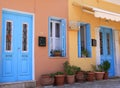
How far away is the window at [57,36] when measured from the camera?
11.7 metres

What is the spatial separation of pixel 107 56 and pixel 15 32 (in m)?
6.85

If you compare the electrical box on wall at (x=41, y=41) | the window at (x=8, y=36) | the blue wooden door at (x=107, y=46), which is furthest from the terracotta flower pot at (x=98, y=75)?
the window at (x=8, y=36)

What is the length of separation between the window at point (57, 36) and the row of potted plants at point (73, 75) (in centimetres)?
77

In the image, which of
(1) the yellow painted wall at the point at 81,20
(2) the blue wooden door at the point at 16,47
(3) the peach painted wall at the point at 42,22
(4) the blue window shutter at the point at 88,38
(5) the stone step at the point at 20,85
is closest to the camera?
(5) the stone step at the point at 20,85

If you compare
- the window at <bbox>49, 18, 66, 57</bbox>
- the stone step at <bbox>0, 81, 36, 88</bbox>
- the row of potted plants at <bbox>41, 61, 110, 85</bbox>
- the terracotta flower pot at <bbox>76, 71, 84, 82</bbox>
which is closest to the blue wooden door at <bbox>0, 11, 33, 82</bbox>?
the stone step at <bbox>0, 81, 36, 88</bbox>

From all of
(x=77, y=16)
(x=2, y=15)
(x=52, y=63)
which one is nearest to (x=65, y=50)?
(x=52, y=63)

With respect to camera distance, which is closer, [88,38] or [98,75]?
[98,75]

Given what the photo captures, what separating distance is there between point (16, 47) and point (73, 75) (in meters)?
3.05

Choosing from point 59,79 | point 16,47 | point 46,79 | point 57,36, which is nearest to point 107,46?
point 57,36

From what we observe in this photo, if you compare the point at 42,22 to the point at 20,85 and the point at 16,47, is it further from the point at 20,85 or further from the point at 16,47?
the point at 20,85

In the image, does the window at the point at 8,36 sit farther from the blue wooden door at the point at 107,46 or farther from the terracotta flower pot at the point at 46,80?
the blue wooden door at the point at 107,46

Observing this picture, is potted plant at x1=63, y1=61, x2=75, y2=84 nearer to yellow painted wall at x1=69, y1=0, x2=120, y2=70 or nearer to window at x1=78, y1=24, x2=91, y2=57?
yellow painted wall at x1=69, y1=0, x2=120, y2=70

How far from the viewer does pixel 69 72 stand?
1133cm

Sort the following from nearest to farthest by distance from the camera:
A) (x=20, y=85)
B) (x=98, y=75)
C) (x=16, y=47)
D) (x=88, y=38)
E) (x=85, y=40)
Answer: (x=20, y=85) < (x=16, y=47) < (x=98, y=75) < (x=88, y=38) < (x=85, y=40)
